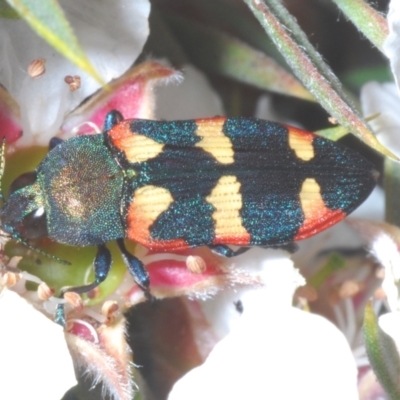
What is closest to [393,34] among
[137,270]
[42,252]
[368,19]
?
[368,19]

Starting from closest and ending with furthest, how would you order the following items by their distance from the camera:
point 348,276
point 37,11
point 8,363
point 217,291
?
1. point 37,11
2. point 8,363
3. point 217,291
4. point 348,276

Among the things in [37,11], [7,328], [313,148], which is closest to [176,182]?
[313,148]

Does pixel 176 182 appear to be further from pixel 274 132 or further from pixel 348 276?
pixel 348 276

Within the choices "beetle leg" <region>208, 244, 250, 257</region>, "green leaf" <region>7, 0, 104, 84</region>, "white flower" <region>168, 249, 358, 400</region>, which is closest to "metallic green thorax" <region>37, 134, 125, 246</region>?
"beetle leg" <region>208, 244, 250, 257</region>

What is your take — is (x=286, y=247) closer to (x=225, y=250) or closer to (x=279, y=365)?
(x=225, y=250)

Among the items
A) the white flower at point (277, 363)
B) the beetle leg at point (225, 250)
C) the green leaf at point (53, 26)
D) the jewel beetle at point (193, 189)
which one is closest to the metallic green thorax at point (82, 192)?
the jewel beetle at point (193, 189)
